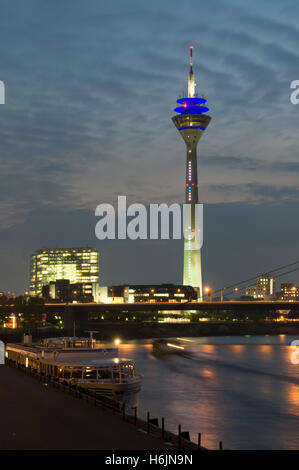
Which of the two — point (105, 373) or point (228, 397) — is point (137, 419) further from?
point (228, 397)

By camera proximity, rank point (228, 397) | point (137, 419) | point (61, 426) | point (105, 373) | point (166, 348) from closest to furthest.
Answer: point (61, 426), point (137, 419), point (105, 373), point (228, 397), point (166, 348)

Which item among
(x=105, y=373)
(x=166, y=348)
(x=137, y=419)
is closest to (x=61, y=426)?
(x=137, y=419)

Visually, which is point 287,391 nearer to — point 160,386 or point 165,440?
point 160,386

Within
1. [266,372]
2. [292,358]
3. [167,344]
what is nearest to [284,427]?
[266,372]

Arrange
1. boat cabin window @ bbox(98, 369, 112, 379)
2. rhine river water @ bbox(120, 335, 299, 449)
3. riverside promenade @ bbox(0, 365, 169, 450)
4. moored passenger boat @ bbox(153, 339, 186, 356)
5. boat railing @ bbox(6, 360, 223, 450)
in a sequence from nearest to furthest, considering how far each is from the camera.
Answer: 1. riverside promenade @ bbox(0, 365, 169, 450)
2. boat railing @ bbox(6, 360, 223, 450)
3. rhine river water @ bbox(120, 335, 299, 449)
4. boat cabin window @ bbox(98, 369, 112, 379)
5. moored passenger boat @ bbox(153, 339, 186, 356)

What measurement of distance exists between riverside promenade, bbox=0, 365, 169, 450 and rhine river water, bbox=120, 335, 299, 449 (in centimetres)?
705

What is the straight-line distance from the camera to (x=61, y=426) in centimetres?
2805

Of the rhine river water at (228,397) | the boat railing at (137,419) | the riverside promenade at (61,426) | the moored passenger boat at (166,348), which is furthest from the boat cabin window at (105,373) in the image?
the moored passenger boat at (166,348)

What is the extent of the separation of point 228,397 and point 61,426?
3147 centimetres

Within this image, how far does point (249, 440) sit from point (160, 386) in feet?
82.2

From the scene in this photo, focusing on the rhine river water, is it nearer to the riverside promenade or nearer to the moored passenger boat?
the riverside promenade

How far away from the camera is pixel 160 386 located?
62.5 meters

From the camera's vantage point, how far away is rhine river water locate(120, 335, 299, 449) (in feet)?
131

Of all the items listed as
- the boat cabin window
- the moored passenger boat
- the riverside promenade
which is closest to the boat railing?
the riverside promenade
